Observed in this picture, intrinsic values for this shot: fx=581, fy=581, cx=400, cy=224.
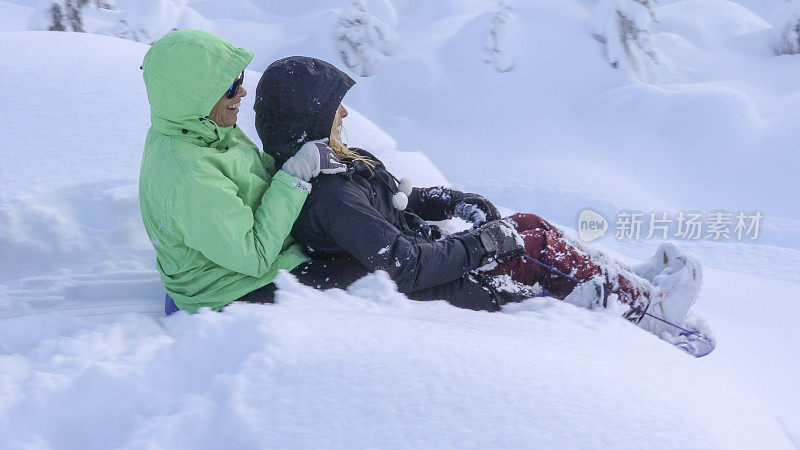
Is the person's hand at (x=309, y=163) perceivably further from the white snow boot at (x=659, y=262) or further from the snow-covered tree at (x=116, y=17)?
the snow-covered tree at (x=116, y=17)

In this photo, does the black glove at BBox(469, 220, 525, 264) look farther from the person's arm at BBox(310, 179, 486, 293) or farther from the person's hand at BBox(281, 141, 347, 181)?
the person's hand at BBox(281, 141, 347, 181)

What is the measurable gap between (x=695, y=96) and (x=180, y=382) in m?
6.44

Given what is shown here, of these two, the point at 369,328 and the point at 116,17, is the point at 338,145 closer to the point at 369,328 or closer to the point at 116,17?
the point at 369,328

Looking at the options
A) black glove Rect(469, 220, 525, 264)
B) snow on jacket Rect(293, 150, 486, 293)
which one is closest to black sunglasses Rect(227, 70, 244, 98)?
snow on jacket Rect(293, 150, 486, 293)

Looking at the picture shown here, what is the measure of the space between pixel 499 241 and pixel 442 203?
0.53 metres

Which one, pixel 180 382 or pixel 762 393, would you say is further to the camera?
pixel 762 393

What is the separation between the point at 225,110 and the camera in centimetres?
177

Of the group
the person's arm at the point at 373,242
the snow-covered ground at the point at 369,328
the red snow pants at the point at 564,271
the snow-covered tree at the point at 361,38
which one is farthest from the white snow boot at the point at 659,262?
the snow-covered tree at the point at 361,38

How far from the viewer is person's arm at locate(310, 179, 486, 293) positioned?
5.88ft

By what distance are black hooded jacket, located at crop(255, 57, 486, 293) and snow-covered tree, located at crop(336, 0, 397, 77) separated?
588 centimetres

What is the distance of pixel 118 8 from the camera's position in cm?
752

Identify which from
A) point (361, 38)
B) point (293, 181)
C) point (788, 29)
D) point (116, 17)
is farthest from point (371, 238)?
point (788, 29)

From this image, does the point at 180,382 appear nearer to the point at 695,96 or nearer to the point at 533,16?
the point at 695,96

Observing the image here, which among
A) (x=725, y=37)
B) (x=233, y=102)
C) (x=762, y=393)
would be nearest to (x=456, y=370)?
(x=233, y=102)
